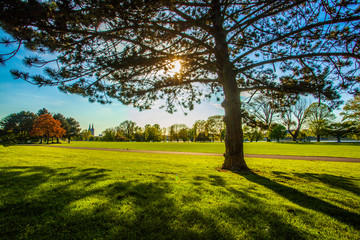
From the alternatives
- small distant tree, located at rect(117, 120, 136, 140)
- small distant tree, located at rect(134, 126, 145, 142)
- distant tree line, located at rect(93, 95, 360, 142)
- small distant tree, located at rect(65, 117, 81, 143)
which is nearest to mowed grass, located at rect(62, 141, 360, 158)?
distant tree line, located at rect(93, 95, 360, 142)

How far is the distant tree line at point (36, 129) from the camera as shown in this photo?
3.70 metres

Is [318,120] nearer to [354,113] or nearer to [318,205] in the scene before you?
[354,113]

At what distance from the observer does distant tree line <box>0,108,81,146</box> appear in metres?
3.70

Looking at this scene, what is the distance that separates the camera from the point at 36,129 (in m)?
36.1

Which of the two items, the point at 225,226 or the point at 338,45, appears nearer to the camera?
the point at 225,226

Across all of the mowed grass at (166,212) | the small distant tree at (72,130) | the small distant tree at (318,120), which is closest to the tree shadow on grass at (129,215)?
the mowed grass at (166,212)

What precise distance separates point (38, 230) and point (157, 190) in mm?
2230

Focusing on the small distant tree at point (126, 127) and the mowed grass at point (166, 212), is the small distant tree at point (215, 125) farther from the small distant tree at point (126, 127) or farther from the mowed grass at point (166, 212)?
the mowed grass at point (166, 212)

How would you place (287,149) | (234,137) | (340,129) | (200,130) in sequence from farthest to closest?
(200,130) → (340,129) → (287,149) → (234,137)

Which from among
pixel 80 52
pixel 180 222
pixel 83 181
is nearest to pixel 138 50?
pixel 80 52

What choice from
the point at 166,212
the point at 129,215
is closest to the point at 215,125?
the point at 166,212

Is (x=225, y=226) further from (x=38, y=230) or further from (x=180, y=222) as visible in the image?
(x=38, y=230)

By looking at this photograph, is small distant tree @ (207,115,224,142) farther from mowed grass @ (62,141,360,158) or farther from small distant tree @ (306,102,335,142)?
mowed grass @ (62,141,360,158)

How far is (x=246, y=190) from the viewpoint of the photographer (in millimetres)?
4148
